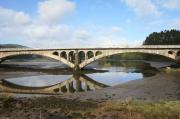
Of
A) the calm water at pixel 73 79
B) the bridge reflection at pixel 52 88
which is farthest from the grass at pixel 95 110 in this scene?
the calm water at pixel 73 79

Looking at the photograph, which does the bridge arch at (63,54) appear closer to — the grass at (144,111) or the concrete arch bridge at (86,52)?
the concrete arch bridge at (86,52)

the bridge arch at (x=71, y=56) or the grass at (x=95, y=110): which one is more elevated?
the bridge arch at (x=71, y=56)

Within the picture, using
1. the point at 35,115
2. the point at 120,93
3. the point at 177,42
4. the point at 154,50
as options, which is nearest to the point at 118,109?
the point at 35,115

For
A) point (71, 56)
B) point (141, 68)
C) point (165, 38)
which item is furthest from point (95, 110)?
point (165, 38)

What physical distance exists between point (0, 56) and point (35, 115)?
276 feet

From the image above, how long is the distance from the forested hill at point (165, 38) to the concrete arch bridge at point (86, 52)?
62.0 metres

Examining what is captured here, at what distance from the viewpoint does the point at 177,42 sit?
5556 inches

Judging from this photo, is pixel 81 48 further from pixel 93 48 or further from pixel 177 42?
pixel 177 42

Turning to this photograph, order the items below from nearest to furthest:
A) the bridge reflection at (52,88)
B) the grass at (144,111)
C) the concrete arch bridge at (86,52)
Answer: the grass at (144,111)
the bridge reflection at (52,88)
the concrete arch bridge at (86,52)

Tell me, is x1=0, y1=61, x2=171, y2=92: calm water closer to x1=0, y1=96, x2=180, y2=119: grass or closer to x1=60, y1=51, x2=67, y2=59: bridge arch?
x1=60, y1=51, x2=67, y2=59: bridge arch

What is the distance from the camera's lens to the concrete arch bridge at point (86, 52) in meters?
81.1

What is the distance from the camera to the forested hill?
147300mm

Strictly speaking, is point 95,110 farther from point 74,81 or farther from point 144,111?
point 74,81

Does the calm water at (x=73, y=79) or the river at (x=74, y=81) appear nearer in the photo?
the river at (x=74, y=81)
